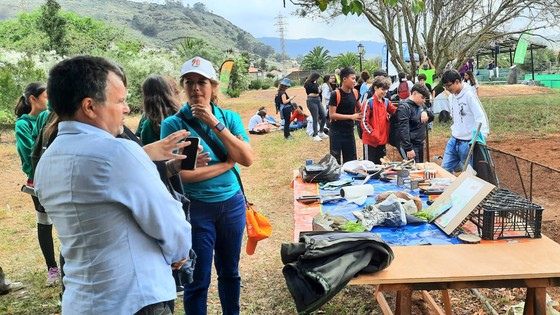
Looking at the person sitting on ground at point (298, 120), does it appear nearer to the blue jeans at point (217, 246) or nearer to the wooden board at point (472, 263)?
the blue jeans at point (217, 246)

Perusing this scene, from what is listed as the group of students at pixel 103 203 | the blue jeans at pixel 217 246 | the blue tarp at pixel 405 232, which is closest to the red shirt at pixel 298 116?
the blue tarp at pixel 405 232

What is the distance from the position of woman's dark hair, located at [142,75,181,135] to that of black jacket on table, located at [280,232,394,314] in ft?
4.58

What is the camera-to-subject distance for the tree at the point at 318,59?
61000 mm

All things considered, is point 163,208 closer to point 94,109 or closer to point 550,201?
point 94,109

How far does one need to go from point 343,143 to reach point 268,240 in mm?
1836

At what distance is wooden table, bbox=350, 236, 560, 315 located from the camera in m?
2.06

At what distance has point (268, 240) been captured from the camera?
4980 millimetres

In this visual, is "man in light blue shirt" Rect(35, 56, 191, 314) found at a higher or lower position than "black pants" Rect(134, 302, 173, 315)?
higher

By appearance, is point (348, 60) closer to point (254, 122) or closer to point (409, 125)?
point (254, 122)

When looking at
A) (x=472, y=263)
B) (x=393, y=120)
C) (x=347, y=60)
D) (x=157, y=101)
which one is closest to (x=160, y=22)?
(x=347, y=60)

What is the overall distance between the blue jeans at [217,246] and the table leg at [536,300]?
1663mm

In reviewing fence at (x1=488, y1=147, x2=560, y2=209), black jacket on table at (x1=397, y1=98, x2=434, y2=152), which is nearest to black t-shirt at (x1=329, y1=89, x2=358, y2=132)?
black jacket on table at (x1=397, y1=98, x2=434, y2=152)

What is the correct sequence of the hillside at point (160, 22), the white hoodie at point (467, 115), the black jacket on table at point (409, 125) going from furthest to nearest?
the hillside at point (160, 22) < the black jacket on table at point (409, 125) < the white hoodie at point (467, 115)

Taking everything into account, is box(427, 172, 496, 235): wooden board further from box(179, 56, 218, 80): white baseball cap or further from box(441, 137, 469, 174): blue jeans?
box(441, 137, 469, 174): blue jeans
